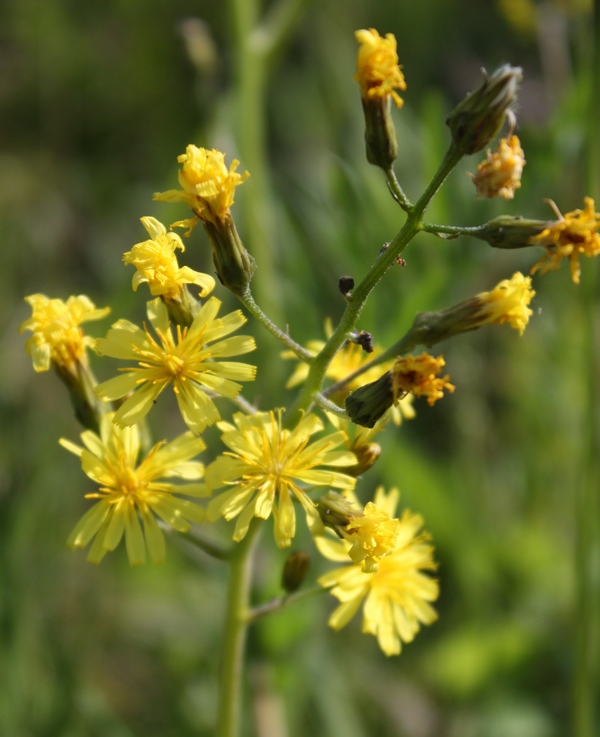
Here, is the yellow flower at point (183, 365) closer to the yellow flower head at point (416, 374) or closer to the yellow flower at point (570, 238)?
the yellow flower head at point (416, 374)

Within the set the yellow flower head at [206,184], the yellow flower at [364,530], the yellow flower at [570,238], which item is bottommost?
the yellow flower at [364,530]

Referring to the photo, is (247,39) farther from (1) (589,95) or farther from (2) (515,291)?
(2) (515,291)

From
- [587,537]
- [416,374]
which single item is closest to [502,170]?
[416,374]

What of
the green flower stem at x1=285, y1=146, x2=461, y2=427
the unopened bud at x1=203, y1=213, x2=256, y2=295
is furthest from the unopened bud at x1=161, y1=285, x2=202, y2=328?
the green flower stem at x1=285, y1=146, x2=461, y2=427

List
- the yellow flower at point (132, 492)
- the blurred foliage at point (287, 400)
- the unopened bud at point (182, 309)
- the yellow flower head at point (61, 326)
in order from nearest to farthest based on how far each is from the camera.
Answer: the yellow flower at point (132, 492) → the unopened bud at point (182, 309) → the yellow flower head at point (61, 326) → the blurred foliage at point (287, 400)

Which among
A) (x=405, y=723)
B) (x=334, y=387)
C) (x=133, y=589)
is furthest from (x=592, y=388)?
(x=133, y=589)

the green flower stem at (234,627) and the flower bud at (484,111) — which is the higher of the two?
the flower bud at (484,111)

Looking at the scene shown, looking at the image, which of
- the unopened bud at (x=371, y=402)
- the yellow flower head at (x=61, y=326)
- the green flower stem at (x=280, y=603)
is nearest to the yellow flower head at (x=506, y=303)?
the unopened bud at (x=371, y=402)
